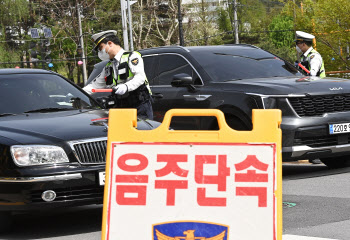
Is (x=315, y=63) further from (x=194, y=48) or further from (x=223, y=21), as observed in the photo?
(x=223, y=21)

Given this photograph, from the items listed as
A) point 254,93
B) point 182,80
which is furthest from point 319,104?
point 182,80

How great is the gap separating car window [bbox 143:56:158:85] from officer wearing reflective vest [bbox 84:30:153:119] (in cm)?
216

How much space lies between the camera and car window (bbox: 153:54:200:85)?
10.3m

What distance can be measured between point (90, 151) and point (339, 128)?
3795 mm

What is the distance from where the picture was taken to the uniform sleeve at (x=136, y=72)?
825 centimetres

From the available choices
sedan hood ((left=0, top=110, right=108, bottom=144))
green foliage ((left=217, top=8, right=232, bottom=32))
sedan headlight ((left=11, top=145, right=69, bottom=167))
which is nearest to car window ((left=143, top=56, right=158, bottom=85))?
sedan hood ((left=0, top=110, right=108, bottom=144))

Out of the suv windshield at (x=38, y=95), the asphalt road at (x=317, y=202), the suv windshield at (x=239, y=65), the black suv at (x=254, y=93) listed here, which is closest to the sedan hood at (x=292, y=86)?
the black suv at (x=254, y=93)

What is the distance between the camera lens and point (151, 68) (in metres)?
10.8

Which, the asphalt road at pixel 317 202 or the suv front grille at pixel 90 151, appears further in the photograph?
the suv front grille at pixel 90 151

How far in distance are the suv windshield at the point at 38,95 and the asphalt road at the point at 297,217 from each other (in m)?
1.12

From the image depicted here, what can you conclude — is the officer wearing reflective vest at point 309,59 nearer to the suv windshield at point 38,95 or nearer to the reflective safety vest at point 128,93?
the reflective safety vest at point 128,93

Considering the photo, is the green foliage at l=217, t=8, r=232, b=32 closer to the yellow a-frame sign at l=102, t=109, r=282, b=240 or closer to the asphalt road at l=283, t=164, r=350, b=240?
the asphalt road at l=283, t=164, r=350, b=240

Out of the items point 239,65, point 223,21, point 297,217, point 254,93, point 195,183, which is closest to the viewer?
point 195,183

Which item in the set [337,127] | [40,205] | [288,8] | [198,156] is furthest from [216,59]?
[288,8]
